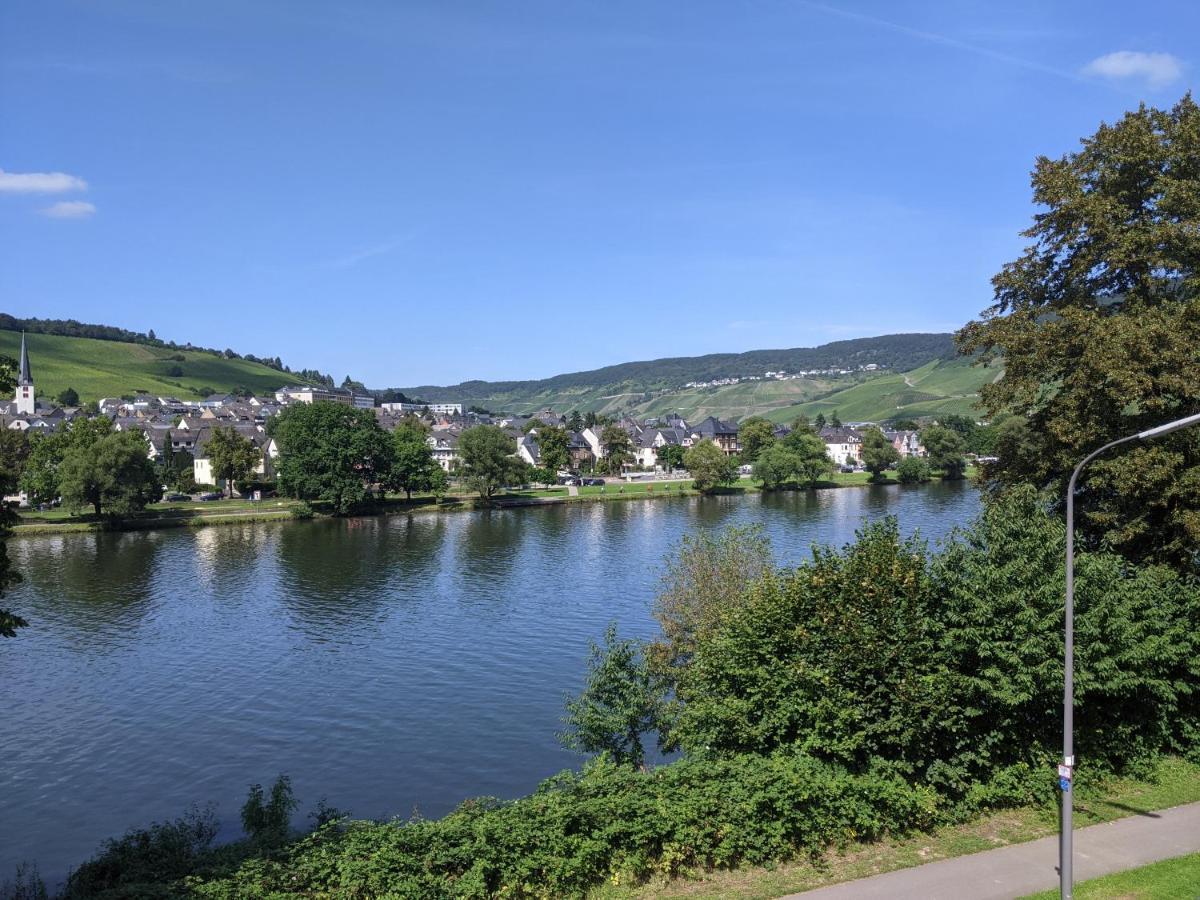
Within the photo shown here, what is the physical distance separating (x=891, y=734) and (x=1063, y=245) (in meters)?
15.7

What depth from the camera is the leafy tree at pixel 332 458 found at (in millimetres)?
92938

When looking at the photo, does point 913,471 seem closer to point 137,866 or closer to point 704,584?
point 704,584

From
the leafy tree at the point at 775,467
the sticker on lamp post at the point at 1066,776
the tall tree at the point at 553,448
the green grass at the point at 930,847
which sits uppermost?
the tall tree at the point at 553,448

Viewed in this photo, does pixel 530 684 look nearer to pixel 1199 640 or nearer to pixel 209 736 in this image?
pixel 209 736

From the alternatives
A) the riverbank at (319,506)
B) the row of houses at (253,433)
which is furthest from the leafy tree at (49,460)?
the row of houses at (253,433)

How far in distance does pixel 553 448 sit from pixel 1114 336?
11967 cm

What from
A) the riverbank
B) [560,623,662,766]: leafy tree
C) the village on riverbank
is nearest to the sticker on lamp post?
[560,623,662,766]: leafy tree

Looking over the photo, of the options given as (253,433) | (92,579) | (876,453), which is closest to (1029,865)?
(92,579)

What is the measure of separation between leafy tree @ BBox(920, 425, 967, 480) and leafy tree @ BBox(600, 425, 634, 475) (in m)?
48.7

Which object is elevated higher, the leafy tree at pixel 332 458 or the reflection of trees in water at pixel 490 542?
the leafy tree at pixel 332 458

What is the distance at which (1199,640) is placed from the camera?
1878 cm

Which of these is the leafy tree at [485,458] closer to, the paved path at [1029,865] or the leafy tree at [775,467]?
the leafy tree at [775,467]

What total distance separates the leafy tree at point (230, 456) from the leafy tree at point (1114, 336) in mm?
94914

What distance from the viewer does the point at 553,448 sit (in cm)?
13962
